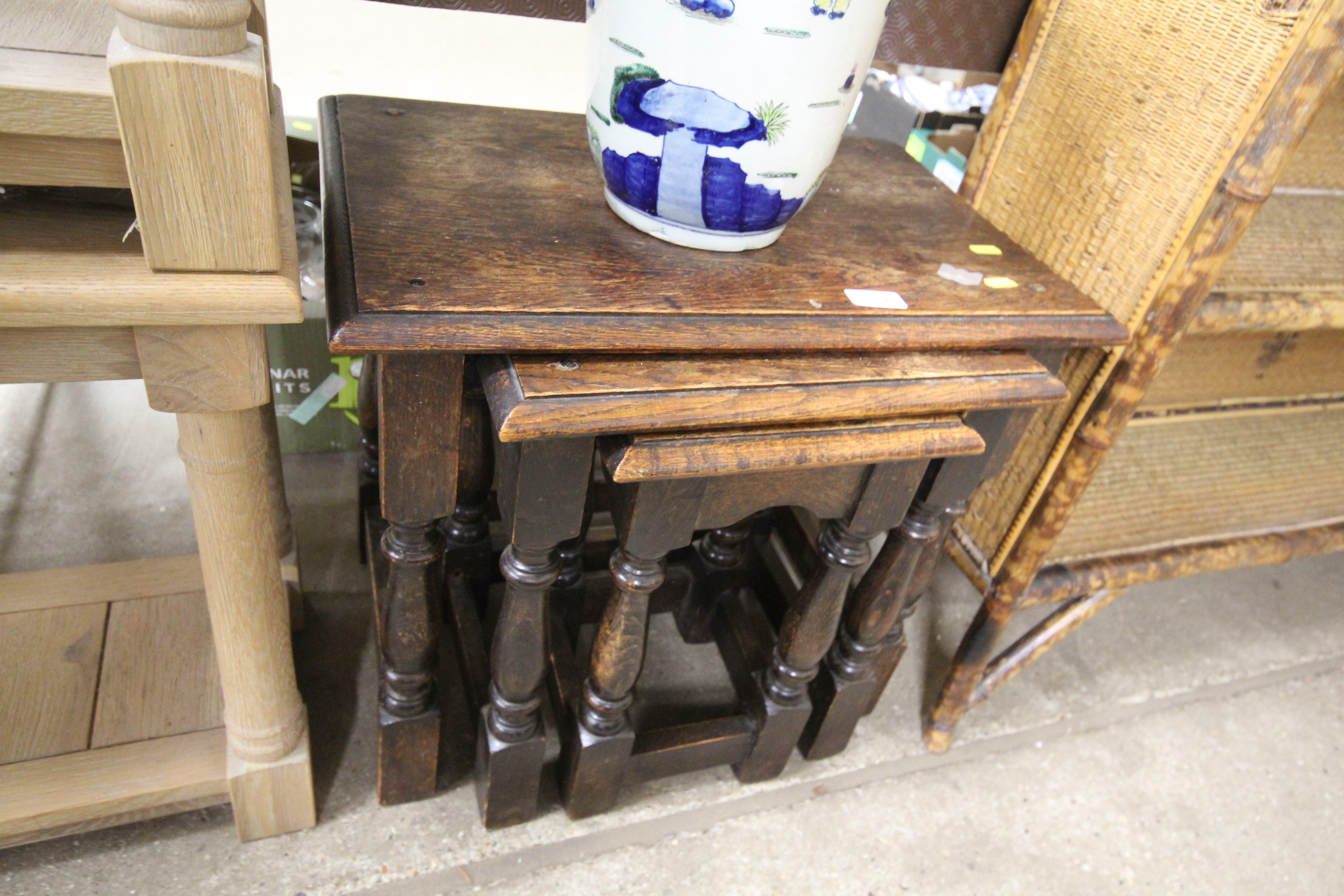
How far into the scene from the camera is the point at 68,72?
526 mm

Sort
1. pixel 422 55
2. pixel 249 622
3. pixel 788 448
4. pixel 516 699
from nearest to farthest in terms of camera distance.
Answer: pixel 788 448, pixel 249 622, pixel 516 699, pixel 422 55

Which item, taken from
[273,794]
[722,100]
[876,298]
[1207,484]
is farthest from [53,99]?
[1207,484]

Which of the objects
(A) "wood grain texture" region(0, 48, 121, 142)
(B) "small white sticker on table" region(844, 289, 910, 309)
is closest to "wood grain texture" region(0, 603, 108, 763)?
(A) "wood grain texture" region(0, 48, 121, 142)

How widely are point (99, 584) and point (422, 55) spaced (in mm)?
2031

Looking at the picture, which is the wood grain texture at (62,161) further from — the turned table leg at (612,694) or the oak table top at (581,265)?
the turned table leg at (612,694)

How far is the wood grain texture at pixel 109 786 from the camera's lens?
0.84 m

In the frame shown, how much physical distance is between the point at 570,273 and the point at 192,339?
28 cm

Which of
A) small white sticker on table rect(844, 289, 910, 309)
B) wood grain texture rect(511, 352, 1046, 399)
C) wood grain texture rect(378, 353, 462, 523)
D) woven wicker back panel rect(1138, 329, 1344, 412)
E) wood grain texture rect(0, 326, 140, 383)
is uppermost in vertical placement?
small white sticker on table rect(844, 289, 910, 309)

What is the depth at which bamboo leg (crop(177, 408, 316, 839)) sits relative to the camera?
694 mm

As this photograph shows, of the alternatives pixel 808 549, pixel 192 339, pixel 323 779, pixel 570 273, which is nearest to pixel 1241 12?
pixel 570 273

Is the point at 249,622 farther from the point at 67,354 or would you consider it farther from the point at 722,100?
the point at 722,100

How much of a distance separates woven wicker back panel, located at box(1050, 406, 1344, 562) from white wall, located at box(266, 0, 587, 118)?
60.6 inches

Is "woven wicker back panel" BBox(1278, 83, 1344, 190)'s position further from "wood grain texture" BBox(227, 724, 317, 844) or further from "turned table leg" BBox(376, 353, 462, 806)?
"wood grain texture" BBox(227, 724, 317, 844)

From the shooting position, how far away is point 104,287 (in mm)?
554
